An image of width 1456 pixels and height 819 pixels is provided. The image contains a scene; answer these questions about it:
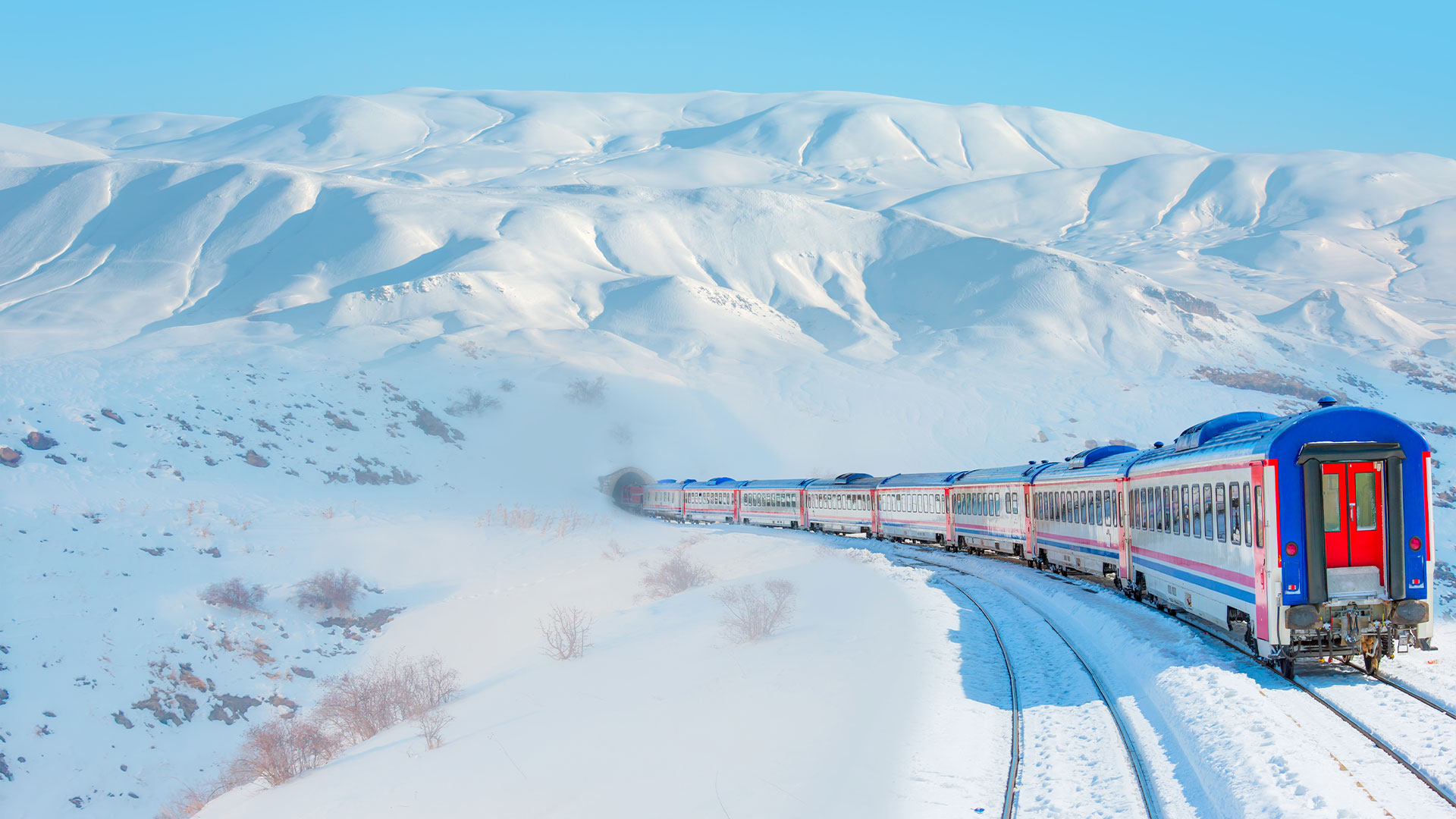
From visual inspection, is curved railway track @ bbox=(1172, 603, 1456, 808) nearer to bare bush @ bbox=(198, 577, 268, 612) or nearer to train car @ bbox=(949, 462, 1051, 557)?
train car @ bbox=(949, 462, 1051, 557)

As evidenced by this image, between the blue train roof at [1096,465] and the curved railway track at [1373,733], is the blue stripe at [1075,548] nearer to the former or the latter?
the blue train roof at [1096,465]

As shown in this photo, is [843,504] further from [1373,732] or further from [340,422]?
[340,422]

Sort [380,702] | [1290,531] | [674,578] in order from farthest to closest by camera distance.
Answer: [674,578]
[380,702]
[1290,531]

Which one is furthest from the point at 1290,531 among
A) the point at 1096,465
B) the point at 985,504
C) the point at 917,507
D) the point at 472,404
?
the point at 472,404

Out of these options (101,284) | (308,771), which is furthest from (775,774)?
(101,284)

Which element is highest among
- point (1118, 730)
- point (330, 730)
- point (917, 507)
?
point (917, 507)

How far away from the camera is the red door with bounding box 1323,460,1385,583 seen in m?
14.2

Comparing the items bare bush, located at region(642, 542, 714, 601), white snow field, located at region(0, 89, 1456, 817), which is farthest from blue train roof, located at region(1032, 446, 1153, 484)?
bare bush, located at region(642, 542, 714, 601)

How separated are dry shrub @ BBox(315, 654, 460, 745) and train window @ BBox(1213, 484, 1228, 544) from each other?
50.6ft

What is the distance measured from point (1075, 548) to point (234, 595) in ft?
89.8

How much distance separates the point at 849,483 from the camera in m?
47.9

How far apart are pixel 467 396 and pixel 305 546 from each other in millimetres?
39862

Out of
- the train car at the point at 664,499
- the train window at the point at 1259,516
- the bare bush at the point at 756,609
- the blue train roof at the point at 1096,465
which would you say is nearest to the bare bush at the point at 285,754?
the bare bush at the point at 756,609

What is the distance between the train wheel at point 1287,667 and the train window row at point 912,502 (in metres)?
24.8
